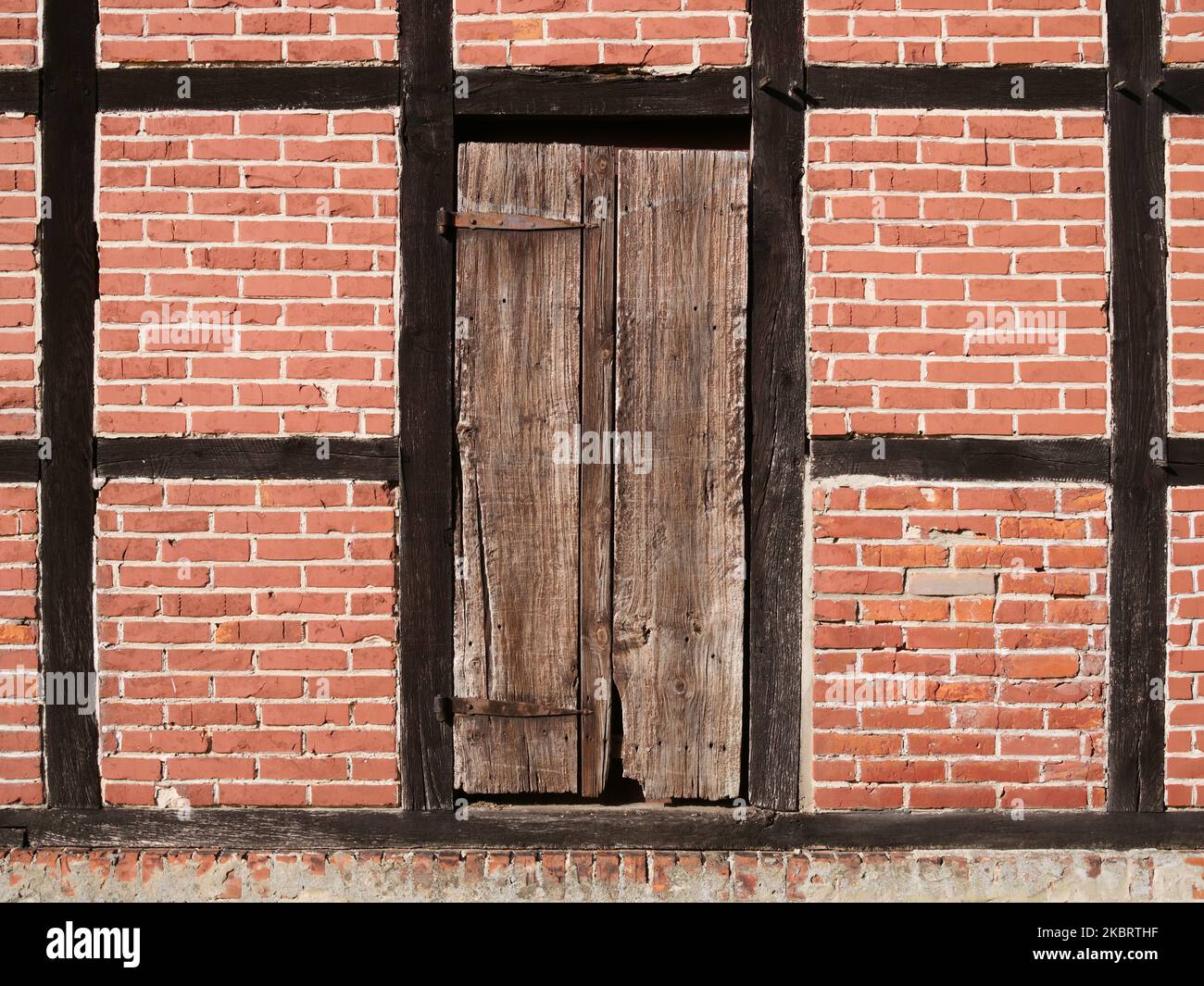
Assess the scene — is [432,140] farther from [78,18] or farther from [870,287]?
[870,287]

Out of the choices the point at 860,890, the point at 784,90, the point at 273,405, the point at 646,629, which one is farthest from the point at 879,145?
the point at 860,890

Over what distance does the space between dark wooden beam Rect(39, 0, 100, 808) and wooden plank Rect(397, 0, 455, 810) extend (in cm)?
99

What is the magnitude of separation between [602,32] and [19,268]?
1.99 m

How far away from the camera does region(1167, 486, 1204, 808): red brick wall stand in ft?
8.55

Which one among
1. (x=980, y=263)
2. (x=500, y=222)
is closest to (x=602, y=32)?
(x=500, y=222)

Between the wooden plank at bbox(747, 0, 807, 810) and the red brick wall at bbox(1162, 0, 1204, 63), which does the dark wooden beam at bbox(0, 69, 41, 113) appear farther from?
the red brick wall at bbox(1162, 0, 1204, 63)

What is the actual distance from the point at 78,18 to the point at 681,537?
252 centimetres

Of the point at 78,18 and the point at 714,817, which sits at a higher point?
the point at 78,18

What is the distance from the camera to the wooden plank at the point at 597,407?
2.67m

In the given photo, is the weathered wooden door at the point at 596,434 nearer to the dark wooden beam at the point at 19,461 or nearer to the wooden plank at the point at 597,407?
the wooden plank at the point at 597,407

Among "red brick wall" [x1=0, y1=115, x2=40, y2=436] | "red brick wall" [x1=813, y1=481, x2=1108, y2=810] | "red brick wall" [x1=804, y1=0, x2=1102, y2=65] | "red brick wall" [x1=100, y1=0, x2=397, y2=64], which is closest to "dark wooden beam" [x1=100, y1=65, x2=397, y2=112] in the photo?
"red brick wall" [x1=100, y1=0, x2=397, y2=64]

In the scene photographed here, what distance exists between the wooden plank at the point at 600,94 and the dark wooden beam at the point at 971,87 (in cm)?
34

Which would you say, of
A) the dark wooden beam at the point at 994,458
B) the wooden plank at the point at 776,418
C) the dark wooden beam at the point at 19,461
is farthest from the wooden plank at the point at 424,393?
the dark wooden beam at the point at 994,458

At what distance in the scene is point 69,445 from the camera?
104 inches
